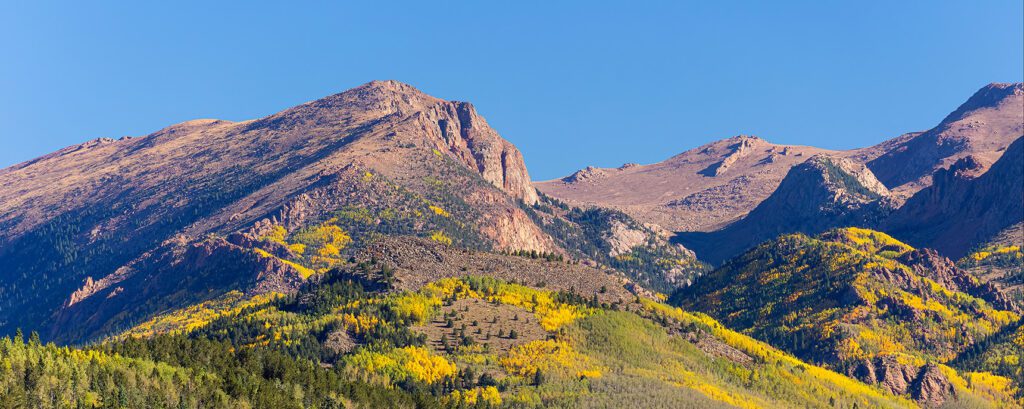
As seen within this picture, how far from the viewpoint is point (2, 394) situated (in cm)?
19862
